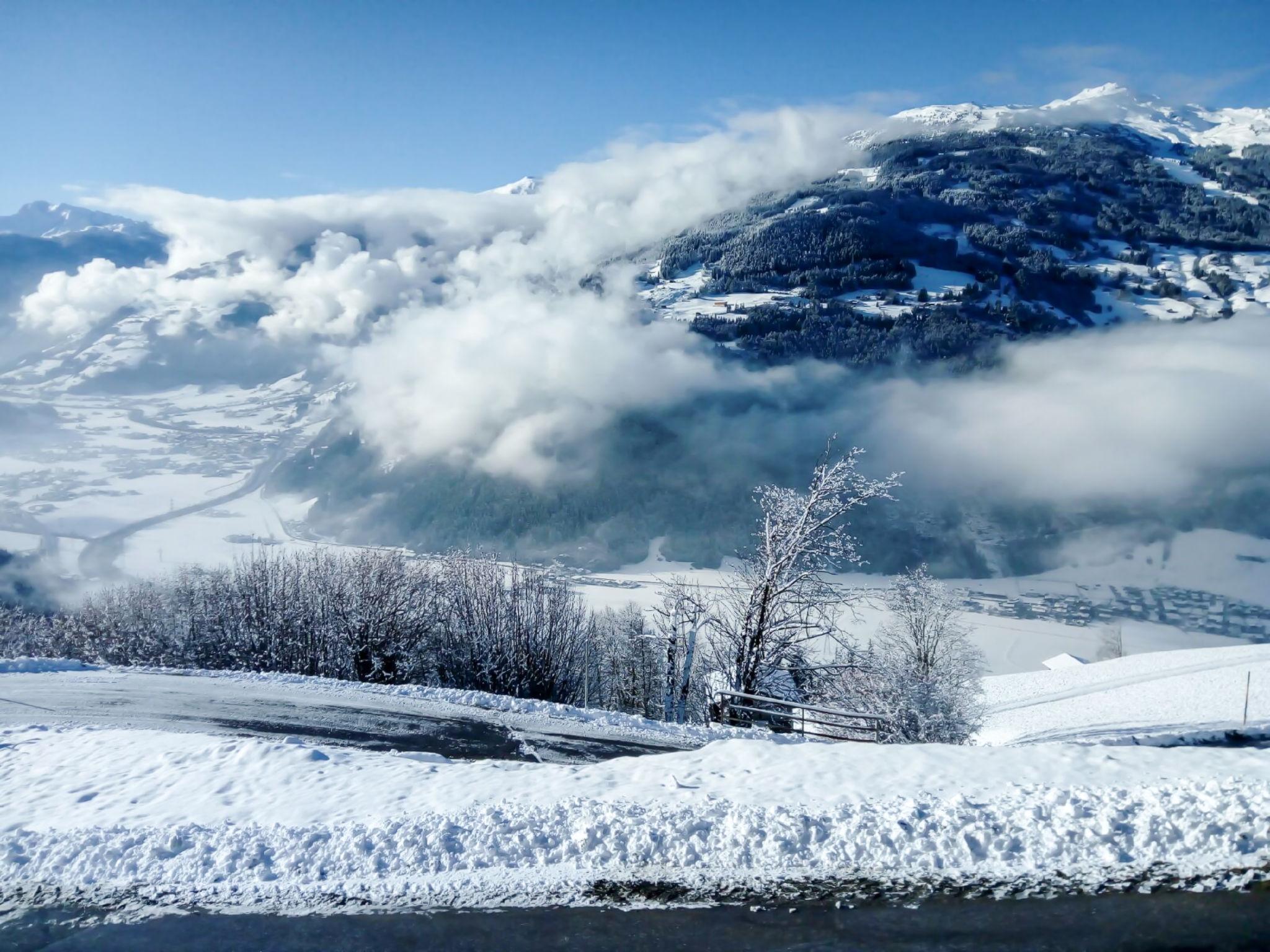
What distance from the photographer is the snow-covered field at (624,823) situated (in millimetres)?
8180

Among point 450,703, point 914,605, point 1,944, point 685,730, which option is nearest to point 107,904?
point 1,944

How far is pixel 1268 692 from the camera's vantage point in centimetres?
3597

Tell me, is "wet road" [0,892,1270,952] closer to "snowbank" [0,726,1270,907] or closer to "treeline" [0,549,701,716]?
"snowbank" [0,726,1270,907]

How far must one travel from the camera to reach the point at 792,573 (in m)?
23.9

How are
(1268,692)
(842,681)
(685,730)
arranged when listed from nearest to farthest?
(685,730)
(1268,692)
(842,681)

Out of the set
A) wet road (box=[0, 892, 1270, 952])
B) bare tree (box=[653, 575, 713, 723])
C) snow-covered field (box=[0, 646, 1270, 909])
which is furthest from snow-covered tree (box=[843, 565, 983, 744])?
wet road (box=[0, 892, 1270, 952])

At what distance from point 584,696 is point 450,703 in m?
30.8

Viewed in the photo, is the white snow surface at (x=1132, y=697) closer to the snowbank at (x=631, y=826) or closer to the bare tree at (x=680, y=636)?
the snowbank at (x=631, y=826)

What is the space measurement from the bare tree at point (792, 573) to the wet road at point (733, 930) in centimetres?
1514

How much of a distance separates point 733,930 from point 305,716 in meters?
11.8

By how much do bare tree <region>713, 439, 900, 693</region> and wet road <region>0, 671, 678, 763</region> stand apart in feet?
29.7

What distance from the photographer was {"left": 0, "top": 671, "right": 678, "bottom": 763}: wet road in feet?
46.9

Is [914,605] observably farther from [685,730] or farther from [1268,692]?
[685,730]

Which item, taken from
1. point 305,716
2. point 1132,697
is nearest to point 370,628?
point 305,716
